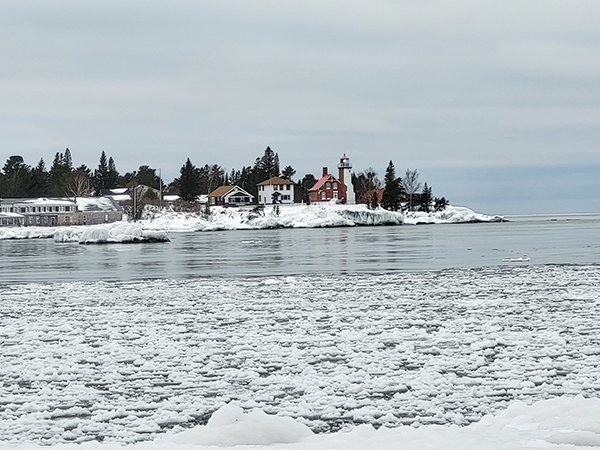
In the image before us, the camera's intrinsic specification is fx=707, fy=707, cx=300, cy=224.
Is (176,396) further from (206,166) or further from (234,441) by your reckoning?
(206,166)

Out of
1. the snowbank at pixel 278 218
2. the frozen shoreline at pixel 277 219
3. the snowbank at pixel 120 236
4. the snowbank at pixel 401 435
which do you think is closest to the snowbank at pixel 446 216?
the frozen shoreline at pixel 277 219

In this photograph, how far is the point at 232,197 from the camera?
131m

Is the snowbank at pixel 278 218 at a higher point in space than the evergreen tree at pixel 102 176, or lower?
lower

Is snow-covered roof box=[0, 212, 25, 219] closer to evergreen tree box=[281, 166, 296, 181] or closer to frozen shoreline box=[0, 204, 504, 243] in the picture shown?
frozen shoreline box=[0, 204, 504, 243]

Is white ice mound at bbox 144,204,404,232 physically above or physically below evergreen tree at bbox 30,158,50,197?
below

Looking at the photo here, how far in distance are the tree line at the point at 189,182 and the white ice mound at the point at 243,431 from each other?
116 metres

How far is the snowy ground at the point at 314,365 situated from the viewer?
20.8 ft

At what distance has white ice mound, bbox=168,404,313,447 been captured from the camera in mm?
5625

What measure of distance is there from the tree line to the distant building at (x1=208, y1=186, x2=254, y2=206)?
166 inches

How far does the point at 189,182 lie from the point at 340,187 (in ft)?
90.8

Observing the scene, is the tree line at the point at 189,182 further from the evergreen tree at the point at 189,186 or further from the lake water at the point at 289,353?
the lake water at the point at 289,353

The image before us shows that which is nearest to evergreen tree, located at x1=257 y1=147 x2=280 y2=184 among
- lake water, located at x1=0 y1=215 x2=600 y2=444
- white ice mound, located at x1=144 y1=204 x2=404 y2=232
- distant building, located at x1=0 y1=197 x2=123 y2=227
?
white ice mound, located at x1=144 y1=204 x2=404 y2=232

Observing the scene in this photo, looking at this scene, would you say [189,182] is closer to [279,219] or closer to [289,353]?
[279,219]

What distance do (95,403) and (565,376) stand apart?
529 centimetres
